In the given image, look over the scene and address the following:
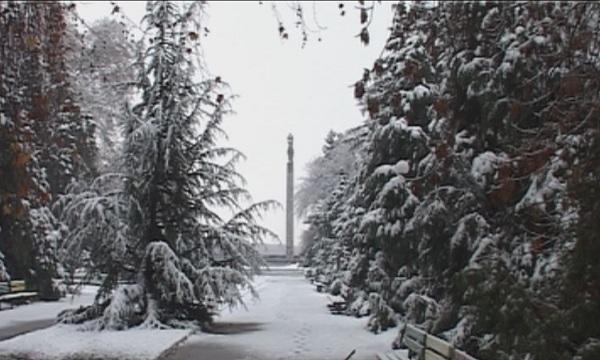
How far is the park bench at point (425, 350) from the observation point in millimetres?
8961

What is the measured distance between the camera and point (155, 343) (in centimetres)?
1616

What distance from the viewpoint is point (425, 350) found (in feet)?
35.9

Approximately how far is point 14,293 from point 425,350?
798 inches

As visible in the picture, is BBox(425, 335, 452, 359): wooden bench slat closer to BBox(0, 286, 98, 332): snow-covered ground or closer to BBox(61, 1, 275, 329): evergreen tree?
BBox(61, 1, 275, 329): evergreen tree

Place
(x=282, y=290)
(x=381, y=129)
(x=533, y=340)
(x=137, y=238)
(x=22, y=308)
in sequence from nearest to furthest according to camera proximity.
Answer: (x=533, y=340) < (x=381, y=129) < (x=137, y=238) < (x=22, y=308) < (x=282, y=290)

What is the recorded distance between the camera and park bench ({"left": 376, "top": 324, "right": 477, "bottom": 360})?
29.4ft

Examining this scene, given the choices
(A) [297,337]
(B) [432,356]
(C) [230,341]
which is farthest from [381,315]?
(B) [432,356]

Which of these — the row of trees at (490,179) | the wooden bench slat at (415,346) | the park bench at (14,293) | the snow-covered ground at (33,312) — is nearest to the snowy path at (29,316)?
the snow-covered ground at (33,312)

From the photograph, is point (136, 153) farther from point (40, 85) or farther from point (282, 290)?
point (282, 290)

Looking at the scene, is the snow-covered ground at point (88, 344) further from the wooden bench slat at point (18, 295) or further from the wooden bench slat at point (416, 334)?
the wooden bench slat at point (18, 295)

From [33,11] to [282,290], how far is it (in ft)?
100

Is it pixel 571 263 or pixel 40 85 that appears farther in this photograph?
pixel 40 85

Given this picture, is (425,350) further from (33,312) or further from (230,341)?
(33,312)

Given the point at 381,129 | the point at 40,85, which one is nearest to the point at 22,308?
the point at 381,129
